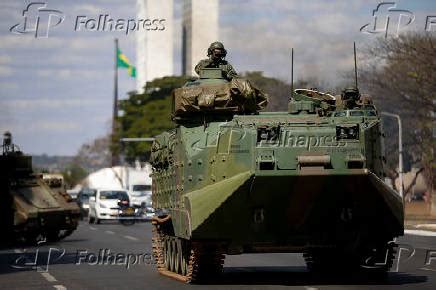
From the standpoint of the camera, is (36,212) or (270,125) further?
(36,212)

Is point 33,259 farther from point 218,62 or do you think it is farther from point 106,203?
point 106,203

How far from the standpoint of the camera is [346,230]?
18.5m

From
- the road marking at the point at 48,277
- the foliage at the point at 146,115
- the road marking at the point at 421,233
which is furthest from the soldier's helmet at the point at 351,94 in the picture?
the foliage at the point at 146,115

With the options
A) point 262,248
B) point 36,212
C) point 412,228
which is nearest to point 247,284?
point 262,248

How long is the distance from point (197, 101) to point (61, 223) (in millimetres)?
17692

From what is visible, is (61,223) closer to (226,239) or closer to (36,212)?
(36,212)

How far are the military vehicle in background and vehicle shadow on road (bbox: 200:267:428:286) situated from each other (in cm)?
1439

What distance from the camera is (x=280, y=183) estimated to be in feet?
58.4

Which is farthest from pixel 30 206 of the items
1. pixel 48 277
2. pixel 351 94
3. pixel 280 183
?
pixel 280 183

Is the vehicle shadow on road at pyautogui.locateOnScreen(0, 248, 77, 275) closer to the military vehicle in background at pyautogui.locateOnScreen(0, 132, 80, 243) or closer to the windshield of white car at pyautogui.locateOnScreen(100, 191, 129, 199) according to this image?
the military vehicle in background at pyautogui.locateOnScreen(0, 132, 80, 243)

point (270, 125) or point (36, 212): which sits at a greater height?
point (270, 125)

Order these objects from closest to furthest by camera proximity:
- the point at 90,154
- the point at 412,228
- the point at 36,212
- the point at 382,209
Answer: the point at 382,209, the point at 36,212, the point at 412,228, the point at 90,154

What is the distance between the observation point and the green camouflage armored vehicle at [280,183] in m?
17.9

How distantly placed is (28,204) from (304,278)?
57.3ft
